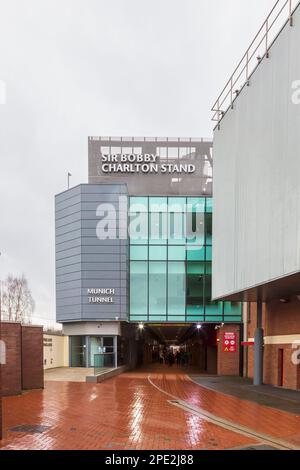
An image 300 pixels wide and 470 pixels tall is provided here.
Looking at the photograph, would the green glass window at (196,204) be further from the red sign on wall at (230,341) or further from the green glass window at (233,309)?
the red sign on wall at (230,341)

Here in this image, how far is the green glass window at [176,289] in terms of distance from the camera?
3303cm

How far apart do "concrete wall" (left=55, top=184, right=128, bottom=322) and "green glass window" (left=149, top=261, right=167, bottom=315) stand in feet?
7.03

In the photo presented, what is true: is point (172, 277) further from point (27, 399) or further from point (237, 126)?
point (27, 399)

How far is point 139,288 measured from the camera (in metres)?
33.4

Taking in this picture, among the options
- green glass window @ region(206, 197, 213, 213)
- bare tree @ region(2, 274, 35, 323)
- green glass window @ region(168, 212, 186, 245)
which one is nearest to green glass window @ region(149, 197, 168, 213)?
green glass window @ region(168, 212, 186, 245)

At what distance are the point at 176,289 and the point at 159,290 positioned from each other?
1.30 meters

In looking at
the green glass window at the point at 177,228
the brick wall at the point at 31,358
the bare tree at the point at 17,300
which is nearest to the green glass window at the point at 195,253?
the green glass window at the point at 177,228

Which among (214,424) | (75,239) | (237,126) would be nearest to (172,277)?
(75,239)

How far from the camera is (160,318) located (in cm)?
3306

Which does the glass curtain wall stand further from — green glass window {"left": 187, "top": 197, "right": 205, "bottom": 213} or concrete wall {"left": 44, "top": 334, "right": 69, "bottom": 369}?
concrete wall {"left": 44, "top": 334, "right": 69, "bottom": 369}

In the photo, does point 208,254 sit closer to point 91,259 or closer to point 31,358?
point 91,259

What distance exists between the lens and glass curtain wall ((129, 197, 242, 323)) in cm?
3297
